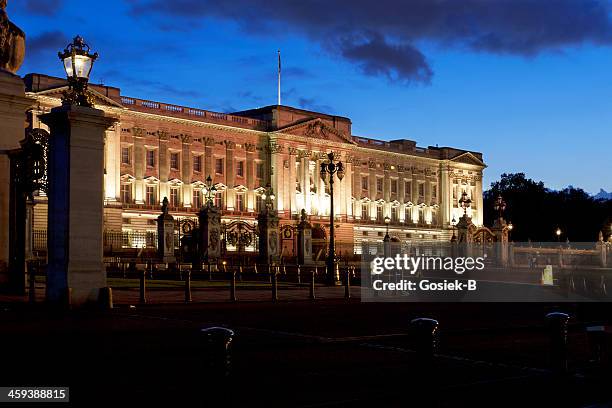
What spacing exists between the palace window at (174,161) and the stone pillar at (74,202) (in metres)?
79.2

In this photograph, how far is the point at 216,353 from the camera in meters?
5.85

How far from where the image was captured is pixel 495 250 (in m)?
59.9

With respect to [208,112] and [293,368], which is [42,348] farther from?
[208,112]

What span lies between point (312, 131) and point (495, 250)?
Result: 49984 mm

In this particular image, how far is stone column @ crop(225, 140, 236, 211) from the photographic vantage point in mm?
99250

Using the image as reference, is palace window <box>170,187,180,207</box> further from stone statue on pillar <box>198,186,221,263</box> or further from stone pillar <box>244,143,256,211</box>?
stone statue on pillar <box>198,186,221,263</box>

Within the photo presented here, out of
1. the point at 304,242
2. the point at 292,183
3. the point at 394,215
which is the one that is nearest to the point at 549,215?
the point at 394,215

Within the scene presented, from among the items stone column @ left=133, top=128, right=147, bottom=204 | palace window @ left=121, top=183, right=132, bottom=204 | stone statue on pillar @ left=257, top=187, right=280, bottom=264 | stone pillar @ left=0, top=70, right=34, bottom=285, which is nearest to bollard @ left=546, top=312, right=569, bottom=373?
stone pillar @ left=0, top=70, right=34, bottom=285

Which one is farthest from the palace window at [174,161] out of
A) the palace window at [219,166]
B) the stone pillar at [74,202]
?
the stone pillar at [74,202]

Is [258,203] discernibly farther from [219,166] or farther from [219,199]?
[219,166]

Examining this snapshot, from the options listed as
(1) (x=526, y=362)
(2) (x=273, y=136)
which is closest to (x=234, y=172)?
(2) (x=273, y=136)

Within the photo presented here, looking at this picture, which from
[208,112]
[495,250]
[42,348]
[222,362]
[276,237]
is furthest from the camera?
[208,112]

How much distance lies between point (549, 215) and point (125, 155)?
73361 mm

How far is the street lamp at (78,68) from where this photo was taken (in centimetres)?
1619
